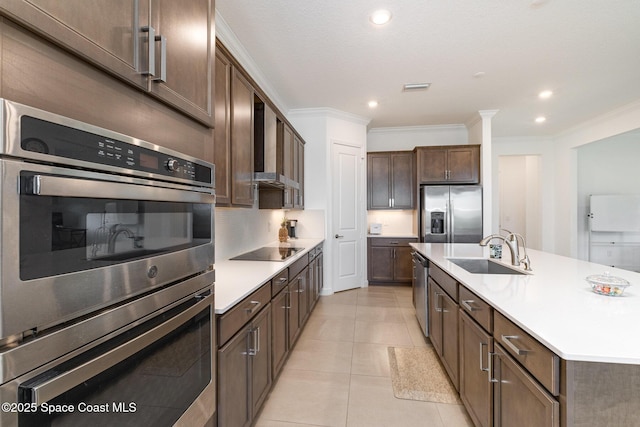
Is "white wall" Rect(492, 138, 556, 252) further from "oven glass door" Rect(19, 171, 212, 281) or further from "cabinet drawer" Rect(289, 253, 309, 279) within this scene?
"oven glass door" Rect(19, 171, 212, 281)

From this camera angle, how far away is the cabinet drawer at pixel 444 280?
197cm

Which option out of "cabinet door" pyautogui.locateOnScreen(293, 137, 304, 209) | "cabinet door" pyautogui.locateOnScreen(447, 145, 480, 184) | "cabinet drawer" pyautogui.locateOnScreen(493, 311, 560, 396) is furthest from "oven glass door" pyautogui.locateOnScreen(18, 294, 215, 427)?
Result: "cabinet door" pyautogui.locateOnScreen(447, 145, 480, 184)

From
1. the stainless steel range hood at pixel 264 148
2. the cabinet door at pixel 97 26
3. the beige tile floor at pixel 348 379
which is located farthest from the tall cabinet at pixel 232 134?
the beige tile floor at pixel 348 379

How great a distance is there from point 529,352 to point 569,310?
320mm

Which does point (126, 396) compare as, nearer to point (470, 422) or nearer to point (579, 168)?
point (470, 422)

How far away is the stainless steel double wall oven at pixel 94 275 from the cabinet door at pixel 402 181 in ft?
15.3

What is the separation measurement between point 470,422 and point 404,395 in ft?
1.41

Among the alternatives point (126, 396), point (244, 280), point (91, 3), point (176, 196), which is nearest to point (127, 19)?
point (91, 3)

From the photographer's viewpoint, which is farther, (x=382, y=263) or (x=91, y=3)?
(x=382, y=263)

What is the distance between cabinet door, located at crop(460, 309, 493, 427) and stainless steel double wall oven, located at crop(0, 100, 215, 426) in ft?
4.41

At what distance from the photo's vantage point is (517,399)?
118cm

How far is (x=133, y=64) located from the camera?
793 mm

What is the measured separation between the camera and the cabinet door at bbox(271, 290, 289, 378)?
2.02 meters

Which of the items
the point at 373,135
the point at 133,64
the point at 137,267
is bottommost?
the point at 137,267
